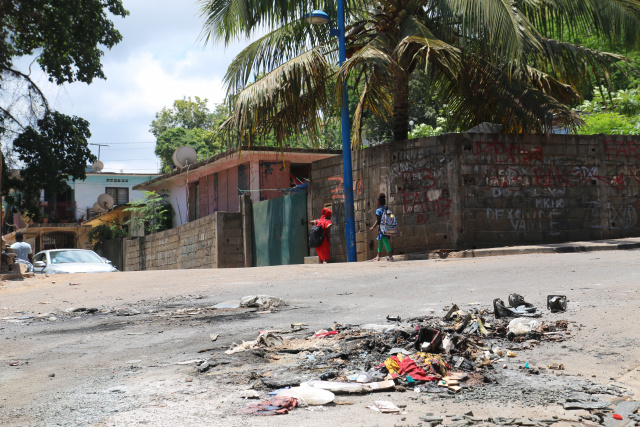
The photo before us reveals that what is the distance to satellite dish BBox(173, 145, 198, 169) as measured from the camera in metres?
26.7

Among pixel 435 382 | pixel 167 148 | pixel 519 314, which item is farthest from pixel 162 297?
pixel 167 148

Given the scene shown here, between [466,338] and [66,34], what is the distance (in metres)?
16.3

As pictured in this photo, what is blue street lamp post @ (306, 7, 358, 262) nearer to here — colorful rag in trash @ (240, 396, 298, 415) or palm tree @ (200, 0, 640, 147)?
palm tree @ (200, 0, 640, 147)

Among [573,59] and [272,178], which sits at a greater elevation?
[573,59]

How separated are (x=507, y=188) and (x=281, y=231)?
6.75m

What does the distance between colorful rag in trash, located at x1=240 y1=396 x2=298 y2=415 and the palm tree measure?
998cm

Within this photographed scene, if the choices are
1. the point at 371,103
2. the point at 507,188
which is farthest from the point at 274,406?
the point at 371,103

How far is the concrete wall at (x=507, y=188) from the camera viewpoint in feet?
45.6

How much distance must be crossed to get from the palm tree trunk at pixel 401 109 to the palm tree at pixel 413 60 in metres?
0.02

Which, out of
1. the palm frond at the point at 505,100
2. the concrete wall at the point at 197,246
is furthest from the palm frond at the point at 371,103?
the concrete wall at the point at 197,246

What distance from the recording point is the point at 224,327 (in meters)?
6.46

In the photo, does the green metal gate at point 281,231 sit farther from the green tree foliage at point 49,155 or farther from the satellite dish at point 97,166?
the satellite dish at point 97,166

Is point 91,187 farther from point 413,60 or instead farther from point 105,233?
point 413,60

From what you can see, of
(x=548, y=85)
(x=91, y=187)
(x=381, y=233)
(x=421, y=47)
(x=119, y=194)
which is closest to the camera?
(x=381, y=233)
